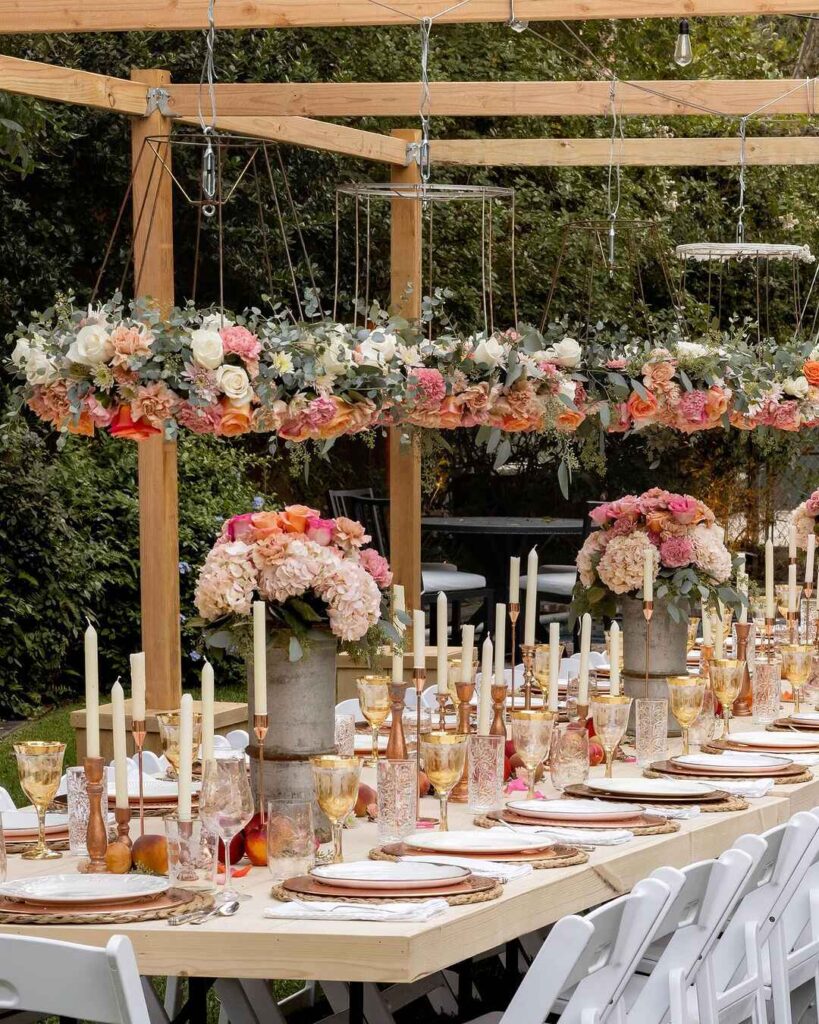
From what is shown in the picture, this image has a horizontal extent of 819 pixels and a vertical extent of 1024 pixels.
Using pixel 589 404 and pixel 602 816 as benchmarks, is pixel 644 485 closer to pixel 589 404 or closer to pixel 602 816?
pixel 589 404

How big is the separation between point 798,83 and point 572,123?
6.18 metres

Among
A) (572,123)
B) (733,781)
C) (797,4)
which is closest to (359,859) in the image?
(733,781)

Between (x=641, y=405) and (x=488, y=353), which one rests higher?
(x=488, y=353)

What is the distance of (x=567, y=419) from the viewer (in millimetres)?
4816

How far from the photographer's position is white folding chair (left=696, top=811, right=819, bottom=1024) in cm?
→ 341

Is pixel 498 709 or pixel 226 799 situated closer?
pixel 226 799

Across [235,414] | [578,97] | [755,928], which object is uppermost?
[578,97]

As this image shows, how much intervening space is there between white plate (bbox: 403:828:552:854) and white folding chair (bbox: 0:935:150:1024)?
3.08 feet

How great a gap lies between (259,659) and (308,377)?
1.14m

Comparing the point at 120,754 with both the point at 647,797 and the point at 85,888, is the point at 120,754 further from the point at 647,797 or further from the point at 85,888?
the point at 647,797

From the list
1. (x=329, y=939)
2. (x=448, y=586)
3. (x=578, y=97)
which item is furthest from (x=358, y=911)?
(x=448, y=586)

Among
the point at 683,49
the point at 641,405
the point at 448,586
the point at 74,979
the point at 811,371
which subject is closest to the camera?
the point at 74,979

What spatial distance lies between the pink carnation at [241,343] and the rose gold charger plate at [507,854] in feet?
4.35

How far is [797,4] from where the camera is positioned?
5418 millimetres
